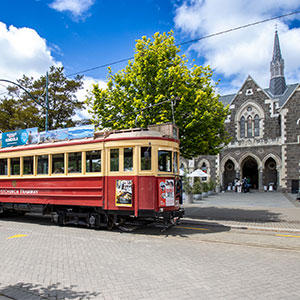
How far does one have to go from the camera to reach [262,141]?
1265 inches

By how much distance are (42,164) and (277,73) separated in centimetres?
3474

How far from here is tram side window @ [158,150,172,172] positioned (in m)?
9.57

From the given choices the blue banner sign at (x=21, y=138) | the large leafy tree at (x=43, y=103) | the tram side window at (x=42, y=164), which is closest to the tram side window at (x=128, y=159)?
the tram side window at (x=42, y=164)

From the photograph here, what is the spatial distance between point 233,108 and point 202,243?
94.2ft

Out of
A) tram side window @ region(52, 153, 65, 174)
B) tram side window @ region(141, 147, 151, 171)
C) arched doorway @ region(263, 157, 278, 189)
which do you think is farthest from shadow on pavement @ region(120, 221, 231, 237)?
arched doorway @ region(263, 157, 278, 189)

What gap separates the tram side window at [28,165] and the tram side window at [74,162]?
7.28 ft

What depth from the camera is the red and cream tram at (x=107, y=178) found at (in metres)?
9.34

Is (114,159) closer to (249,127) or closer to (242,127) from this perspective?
(249,127)

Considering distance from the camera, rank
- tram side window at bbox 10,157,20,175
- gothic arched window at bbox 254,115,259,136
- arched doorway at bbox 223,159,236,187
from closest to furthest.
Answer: tram side window at bbox 10,157,20,175
gothic arched window at bbox 254,115,259,136
arched doorway at bbox 223,159,236,187

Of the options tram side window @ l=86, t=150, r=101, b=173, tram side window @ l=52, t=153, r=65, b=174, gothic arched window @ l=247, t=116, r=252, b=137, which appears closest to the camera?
tram side window @ l=86, t=150, r=101, b=173

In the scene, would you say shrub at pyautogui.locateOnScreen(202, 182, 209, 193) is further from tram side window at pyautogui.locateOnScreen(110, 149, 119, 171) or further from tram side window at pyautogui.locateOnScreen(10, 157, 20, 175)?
tram side window at pyautogui.locateOnScreen(110, 149, 119, 171)

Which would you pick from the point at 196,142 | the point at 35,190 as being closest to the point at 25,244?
the point at 35,190

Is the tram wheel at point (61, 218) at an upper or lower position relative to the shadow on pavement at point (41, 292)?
upper

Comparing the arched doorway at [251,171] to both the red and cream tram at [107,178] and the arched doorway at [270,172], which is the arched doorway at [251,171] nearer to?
the arched doorway at [270,172]
